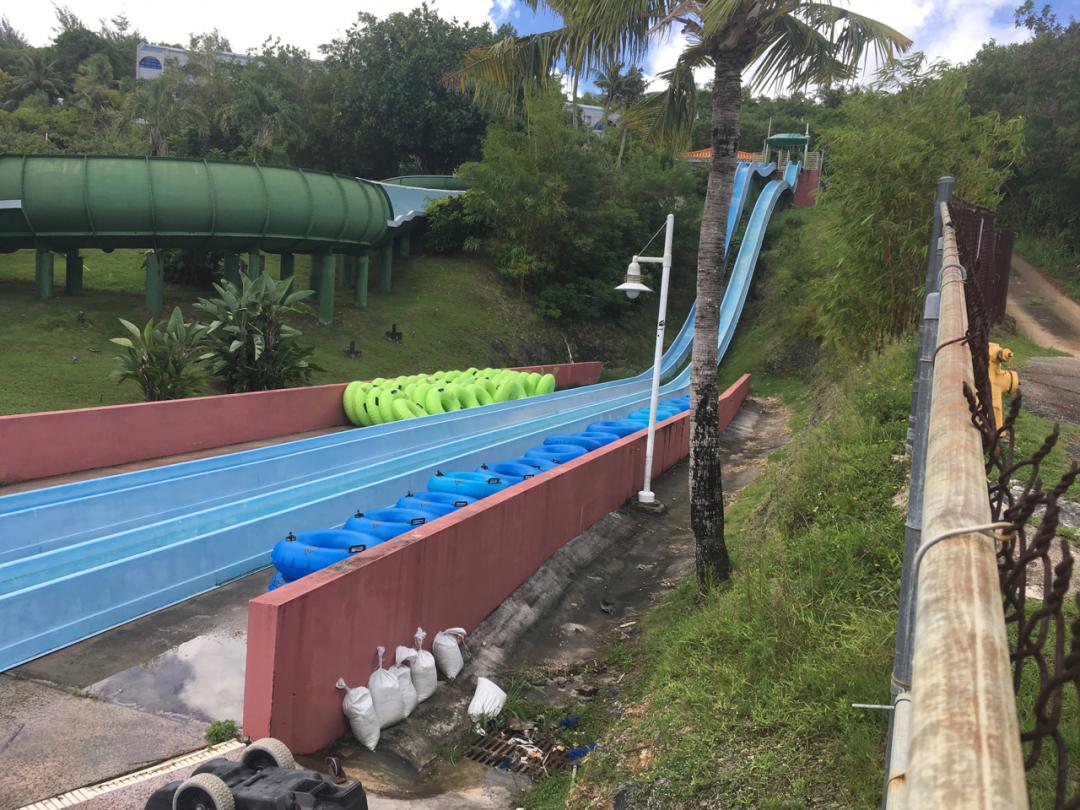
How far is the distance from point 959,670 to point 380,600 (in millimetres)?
5716

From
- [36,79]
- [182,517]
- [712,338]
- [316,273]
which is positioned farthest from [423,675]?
[36,79]

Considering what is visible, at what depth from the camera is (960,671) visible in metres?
0.98

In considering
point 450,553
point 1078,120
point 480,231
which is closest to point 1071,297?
point 1078,120

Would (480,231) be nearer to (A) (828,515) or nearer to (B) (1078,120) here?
(B) (1078,120)

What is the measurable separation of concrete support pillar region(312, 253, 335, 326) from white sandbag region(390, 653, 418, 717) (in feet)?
59.7

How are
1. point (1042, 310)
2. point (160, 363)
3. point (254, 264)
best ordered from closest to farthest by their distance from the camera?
point (160, 363) → point (254, 264) → point (1042, 310)

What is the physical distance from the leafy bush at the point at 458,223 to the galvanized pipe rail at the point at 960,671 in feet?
95.7

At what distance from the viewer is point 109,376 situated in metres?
15.8

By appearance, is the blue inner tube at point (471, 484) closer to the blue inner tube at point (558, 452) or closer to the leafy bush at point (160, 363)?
the blue inner tube at point (558, 452)

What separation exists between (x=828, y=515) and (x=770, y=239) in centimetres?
3018

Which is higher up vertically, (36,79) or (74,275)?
(36,79)

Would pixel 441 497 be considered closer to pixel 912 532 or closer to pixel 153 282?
pixel 912 532

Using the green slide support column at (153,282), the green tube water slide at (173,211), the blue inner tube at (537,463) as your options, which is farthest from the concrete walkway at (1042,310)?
the green slide support column at (153,282)

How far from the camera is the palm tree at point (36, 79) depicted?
55.7 metres
